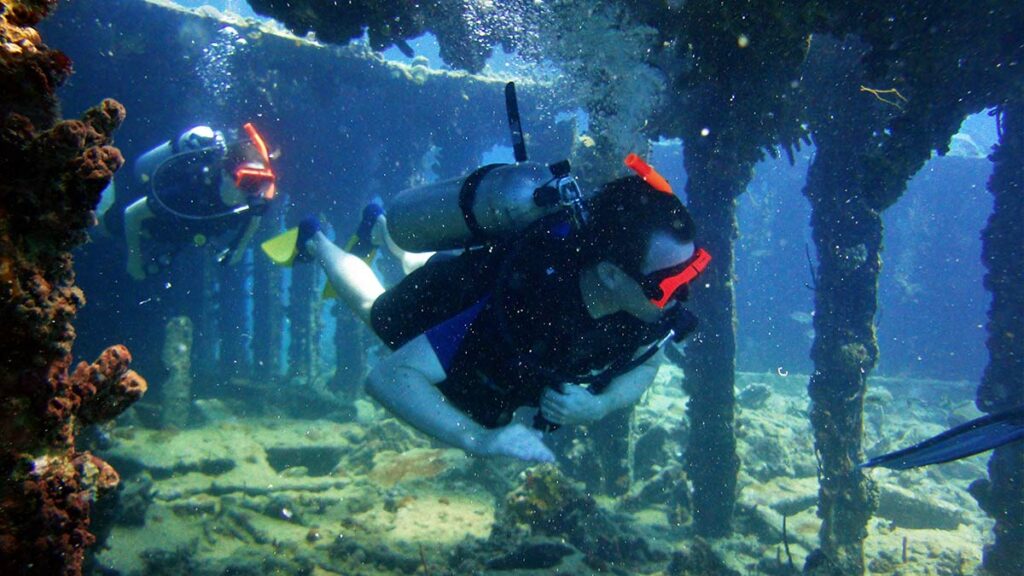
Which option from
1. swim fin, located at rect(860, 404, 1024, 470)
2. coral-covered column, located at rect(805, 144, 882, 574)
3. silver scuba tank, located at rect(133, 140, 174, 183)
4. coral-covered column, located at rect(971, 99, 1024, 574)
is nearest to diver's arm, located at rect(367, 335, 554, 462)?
swim fin, located at rect(860, 404, 1024, 470)

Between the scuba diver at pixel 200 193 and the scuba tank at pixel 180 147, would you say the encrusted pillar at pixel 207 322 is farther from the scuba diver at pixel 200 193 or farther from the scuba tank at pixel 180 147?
the scuba tank at pixel 180 147

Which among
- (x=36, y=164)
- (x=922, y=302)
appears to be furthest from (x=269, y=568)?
(x=922, y=302)

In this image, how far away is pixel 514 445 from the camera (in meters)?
3.01

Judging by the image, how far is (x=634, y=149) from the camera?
26.5 ft

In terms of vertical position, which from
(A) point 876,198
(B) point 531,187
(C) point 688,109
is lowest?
(B) point 531,187

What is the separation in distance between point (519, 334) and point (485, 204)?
97 centimetres

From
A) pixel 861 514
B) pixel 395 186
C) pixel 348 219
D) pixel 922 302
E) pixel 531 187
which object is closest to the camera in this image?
pixel 531 187

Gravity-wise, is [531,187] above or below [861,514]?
above

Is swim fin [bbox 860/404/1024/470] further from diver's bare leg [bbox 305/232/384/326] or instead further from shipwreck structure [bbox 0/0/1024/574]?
diver's bare leg [bbox 305/232/384/326]

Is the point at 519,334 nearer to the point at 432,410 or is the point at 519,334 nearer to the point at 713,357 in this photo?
the point at 432,410

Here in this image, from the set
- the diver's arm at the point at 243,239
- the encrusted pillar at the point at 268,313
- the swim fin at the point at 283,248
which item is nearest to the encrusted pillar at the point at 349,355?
the encrusted pillar at the point at 268,313

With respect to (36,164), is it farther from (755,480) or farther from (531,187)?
(755,480)

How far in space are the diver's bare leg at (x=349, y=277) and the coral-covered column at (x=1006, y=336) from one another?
880 cm

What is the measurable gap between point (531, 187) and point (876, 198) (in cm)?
656
